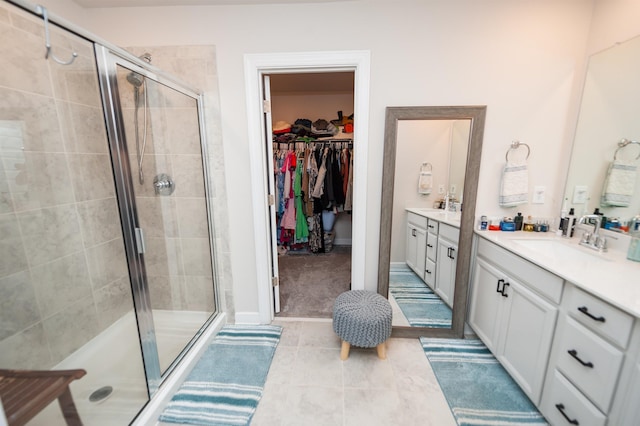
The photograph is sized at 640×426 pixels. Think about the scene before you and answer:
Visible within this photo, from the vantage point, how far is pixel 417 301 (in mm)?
1976

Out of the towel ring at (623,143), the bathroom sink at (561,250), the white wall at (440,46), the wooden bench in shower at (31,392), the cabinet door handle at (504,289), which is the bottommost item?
the wooden bench in shower at (31,392)

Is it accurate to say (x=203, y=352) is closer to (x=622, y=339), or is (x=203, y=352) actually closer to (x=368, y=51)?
(x=622, y=339)

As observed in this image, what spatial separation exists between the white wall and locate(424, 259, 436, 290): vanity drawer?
2.40ft

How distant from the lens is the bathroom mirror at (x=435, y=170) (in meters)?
1.65

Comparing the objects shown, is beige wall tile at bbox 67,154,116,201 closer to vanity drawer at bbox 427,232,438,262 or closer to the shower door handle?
the shower door handle

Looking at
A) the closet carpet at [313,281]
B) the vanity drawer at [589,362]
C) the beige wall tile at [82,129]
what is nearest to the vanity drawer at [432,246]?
the vanity drawer at [589,362]

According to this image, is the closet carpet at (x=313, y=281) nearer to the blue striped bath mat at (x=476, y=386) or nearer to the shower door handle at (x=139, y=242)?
the blue striped bath mat at (x=476, y=386)

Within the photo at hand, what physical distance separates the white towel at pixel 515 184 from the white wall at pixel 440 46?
0.20 feet

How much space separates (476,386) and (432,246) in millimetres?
929

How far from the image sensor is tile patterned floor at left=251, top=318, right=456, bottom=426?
128 centimetres

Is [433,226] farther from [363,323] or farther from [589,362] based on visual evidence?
[589,362]

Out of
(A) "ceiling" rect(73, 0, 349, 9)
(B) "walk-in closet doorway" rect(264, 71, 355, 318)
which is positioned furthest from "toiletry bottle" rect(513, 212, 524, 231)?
(A) "ceiling" rect(73, 0, 349, 9)

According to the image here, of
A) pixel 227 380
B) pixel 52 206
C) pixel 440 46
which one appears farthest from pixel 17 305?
pixel 440 46

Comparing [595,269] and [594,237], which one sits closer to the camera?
[595,269]
